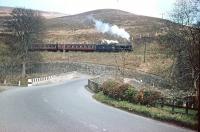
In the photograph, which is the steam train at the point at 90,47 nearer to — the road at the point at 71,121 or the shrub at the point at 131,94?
the shrub at the point at 131,94

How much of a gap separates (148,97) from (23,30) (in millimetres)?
40820

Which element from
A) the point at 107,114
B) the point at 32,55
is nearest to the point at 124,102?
the point at 107,114

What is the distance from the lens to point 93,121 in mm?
16969

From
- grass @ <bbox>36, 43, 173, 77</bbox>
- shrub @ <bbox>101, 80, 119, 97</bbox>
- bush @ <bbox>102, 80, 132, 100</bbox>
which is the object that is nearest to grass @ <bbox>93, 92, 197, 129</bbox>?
bush @ <bbox>102, 80, 132, 100</bbox>

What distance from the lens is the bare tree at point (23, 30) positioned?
5588cm

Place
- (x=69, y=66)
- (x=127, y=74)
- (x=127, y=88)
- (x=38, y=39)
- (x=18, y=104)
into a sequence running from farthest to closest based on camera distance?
(x=69, y=66) → (x=38, y=39) → (x=127, y=74) → (x=127, y=88) → (x=18, y=104)

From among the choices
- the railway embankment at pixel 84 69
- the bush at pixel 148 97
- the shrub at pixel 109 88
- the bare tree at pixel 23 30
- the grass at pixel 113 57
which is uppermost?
the bare tree at pixel 23 30

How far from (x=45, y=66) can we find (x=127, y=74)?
15726 mm

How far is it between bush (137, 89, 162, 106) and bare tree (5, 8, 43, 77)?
34.0m

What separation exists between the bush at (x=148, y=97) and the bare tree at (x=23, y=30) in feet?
112

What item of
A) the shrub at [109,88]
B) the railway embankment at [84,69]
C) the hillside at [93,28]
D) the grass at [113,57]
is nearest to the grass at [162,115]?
the shrub at [109,88]

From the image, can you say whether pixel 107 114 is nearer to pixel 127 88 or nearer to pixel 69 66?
pixel 127 88

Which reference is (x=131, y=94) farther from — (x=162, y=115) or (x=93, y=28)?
(x=93, y=28)

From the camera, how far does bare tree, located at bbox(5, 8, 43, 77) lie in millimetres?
55875
